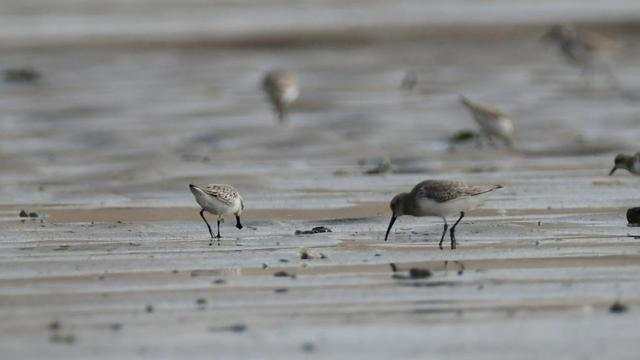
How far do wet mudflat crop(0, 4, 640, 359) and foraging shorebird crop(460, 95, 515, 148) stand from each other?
286 mm

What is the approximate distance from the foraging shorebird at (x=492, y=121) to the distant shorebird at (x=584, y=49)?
8.14 meters

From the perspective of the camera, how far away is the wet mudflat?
9.52m

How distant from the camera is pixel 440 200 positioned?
1309cm

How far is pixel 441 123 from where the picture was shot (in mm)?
23328

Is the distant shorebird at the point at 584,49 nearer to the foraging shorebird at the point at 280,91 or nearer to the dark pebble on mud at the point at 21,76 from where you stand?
the foraging shorebird at the point at 280,91

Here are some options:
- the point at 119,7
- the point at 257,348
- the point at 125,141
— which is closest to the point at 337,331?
the point at 257,348

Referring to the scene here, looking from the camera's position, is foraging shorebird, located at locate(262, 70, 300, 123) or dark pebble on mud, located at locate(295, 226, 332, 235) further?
foraging shorebird, located at locate(262, 70, 300, 123)

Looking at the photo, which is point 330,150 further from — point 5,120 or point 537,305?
point 537,305

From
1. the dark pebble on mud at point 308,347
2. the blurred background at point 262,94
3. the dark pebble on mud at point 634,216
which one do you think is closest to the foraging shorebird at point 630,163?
the dark pebble on mud at point 634,216

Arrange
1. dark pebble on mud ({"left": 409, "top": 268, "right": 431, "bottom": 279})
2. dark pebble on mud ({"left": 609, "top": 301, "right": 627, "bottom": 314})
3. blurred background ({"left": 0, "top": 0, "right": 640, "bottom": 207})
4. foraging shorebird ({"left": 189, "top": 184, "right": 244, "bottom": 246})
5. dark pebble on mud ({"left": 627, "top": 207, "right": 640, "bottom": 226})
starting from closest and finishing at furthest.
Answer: dark pebble on mud ({"left": 609, "top": 301, "right": 627, "bottom": 314}) < dark pebble on mud ({"left": 409, "top": 268, "right": 431, "bottom": 279}) < foraging shorebird ({"left": 189, "top": 184, "right": 244, "bottom": 246}) < dark pebble on mud ({"left": 627, "top": 207, "right": 640, "bottom": 226}) < blurred background ({"left": 0, "top": 0, "right": 640, "bottom": 207})

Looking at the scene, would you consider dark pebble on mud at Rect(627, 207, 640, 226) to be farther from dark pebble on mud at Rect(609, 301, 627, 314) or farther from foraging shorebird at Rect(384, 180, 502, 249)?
dark pebble on mud at Rect(609, 301, 627, 314)

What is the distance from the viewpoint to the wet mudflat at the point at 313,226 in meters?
9.52

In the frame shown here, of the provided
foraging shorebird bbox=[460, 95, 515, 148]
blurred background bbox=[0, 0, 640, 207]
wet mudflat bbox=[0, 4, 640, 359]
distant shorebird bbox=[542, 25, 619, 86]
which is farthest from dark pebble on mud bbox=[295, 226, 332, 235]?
distant shorebird bbox=[542, 25, 619, 86]

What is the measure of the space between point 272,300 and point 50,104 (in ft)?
55.4
